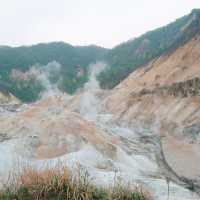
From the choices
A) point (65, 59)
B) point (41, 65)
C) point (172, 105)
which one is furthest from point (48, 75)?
point (172, 105)

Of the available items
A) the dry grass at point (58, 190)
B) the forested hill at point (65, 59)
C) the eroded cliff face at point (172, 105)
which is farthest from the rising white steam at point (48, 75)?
the dry grass at point (58, 190)

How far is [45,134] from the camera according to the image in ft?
56.1

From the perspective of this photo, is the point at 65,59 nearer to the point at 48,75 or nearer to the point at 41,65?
the point at 41,65

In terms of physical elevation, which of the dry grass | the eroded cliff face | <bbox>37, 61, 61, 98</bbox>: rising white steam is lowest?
the dry grass

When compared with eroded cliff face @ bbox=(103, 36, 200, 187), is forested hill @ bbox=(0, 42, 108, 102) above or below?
above

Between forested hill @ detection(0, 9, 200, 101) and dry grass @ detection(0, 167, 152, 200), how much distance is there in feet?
243

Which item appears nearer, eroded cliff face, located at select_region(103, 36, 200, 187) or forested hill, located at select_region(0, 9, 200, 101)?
eroded cliff face, located at select_region(103, 36, 200, 187)

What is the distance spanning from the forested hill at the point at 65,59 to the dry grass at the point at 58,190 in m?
74.1

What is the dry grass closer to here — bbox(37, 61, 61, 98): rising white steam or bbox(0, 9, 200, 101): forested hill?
bbox(0, 9, 200, 101): forested hill

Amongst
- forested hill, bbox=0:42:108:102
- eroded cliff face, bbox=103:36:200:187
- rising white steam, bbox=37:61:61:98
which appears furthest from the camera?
rising white steam, bbox=37:61:61:98

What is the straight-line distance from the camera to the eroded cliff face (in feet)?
55.6

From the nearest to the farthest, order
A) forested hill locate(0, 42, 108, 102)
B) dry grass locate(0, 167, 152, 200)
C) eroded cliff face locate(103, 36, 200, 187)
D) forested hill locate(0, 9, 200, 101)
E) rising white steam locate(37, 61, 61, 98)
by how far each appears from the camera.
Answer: dry grass locate(0, 167, 152, 200) → eroded cliff face locate(103, 36, 200, 187) → forested hill locate(0, 9, 200, 101) → forested hill locate(0, 42, 108, 102) → rising white steam locate(37, 61, 61, 98)

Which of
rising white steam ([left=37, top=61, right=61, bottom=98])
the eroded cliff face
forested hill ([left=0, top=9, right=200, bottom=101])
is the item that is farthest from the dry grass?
rising white steam ([left=37, top=61, right=61, bottom=98])

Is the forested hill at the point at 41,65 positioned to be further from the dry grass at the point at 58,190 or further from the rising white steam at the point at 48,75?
the dry grass at the point at 58,190
